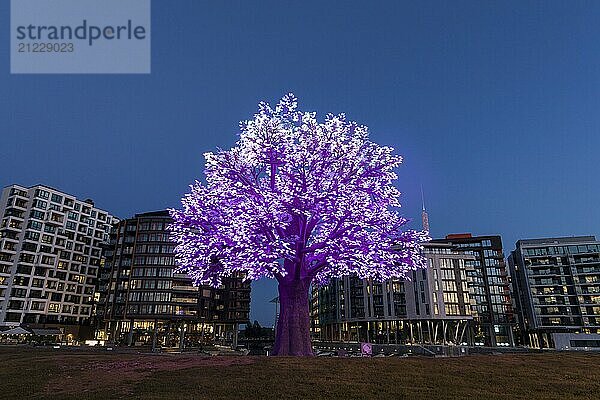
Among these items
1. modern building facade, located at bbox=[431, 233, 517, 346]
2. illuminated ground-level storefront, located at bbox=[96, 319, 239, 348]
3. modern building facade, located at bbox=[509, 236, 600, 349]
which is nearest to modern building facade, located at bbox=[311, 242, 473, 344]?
modern building facade, located at bbox=[431, 233, 517, 346]

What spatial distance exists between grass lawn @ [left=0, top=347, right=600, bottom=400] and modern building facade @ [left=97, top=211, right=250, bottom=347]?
8690cm

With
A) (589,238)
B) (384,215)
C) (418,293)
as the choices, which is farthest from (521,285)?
(384,215)

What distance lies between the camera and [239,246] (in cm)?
2381

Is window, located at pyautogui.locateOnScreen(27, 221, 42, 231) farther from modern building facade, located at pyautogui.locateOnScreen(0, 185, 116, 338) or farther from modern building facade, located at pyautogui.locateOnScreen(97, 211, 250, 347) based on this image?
modern building facade, located at pyautogui.locateOnScreen(97, 211, 250, 347)

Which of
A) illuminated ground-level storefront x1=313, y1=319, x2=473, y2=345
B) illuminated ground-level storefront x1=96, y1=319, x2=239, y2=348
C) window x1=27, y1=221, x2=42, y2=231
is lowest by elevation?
illuminated ground-level storefront x1=313, y1=319, x2=473, y2=345

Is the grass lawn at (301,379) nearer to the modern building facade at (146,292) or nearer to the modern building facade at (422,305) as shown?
the modern building facade at (146,292)

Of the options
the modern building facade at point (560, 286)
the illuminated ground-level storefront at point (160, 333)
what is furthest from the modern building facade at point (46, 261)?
the modern building facade at point (560, 286)

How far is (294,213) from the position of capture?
24938 mm

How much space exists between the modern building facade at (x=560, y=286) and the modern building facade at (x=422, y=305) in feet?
89.7

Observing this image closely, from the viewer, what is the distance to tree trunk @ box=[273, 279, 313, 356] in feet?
80.0

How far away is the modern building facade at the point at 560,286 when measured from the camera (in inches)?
4699

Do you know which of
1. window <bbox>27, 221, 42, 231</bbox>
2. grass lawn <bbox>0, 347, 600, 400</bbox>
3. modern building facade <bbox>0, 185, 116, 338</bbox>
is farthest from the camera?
window <bbox>27, 221, 42, 231</bbox>

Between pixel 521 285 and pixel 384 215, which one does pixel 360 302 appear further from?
pixel 384 215

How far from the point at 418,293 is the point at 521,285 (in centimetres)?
5490
